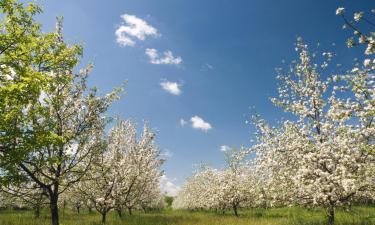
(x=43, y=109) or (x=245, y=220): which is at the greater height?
(x=43, y=109)

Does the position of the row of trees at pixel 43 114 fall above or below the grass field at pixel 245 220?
above

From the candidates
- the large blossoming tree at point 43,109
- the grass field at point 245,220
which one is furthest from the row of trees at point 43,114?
the grass field at point 245,220

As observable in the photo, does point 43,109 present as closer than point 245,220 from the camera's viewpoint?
Yes

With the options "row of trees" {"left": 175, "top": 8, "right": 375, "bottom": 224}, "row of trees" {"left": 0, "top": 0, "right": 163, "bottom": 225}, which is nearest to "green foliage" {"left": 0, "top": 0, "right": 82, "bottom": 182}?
"row of trees" {"left": 0, "top": 0, "right": 163, "bottom": 225}

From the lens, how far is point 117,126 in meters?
24.8

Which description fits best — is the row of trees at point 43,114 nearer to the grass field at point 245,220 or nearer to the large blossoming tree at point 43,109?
the large blossoming tree at point 43,109

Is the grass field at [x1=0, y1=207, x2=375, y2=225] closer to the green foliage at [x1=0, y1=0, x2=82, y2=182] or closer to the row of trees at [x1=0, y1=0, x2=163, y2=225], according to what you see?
the row of trees at [x1=0, y1=0, x2=163, y2=225]

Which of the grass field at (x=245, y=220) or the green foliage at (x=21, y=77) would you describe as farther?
the grass field at (x=245, y=220)

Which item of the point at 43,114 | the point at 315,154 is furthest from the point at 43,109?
the point at 315,154

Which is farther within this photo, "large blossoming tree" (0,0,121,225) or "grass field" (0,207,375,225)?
"grass field" (0,207,375,225)

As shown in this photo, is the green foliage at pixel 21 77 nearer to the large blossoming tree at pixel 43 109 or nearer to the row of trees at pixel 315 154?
the large blossoming tree at pixel 43 109

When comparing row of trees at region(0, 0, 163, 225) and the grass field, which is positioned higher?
row of trees at region(0, 0, 163, 225)

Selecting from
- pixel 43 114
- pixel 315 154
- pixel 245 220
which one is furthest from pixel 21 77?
pixel 245 220

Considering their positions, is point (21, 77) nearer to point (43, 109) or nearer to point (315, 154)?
point (43, 109)
